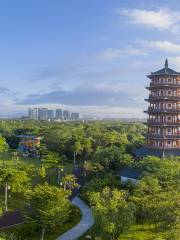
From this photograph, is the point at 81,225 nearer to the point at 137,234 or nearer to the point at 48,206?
the point at 137,234

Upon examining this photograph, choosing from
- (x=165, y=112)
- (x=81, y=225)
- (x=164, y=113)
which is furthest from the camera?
(x=164, y=113)

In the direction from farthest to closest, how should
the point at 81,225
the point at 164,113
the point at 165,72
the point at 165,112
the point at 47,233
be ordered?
the point at 164,113
the point at 165,72
the point at 165,112
the point at 81,225
the point at 47,233

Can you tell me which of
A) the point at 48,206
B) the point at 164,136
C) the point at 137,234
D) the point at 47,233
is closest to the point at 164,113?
the point at 164,136

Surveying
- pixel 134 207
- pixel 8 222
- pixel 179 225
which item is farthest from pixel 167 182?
pixel 8 222

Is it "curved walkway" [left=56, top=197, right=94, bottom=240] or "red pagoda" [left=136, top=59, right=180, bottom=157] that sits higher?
"red pagoda" [left=136, top=59, right=180, bottom=157]

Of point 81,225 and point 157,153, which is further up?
point 157,153

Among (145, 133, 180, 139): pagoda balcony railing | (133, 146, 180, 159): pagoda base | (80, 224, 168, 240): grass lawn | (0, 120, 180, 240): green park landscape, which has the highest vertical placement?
(145, 133, 180, 139): pagoda balcony railing

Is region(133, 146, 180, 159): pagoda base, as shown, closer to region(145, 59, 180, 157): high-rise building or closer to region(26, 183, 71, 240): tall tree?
region(145, 59, 180, 157): high-rise building

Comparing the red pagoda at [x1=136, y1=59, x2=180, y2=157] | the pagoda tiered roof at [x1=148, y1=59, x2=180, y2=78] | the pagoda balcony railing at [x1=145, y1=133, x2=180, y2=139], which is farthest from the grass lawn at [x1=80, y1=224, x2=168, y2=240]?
the pagoda tiered roof at [x1=148, y1=59, x2=180, y2=78]
